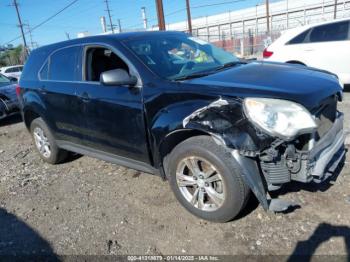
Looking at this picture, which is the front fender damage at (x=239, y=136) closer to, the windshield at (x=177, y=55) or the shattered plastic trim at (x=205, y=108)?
the shattered plastic trim at (x=205, y=108)

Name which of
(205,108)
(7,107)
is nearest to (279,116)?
(205,108)

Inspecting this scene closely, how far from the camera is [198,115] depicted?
115 inches

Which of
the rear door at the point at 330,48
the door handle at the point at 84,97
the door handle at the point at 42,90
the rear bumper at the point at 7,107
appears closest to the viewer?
the door handle at the point at 84,97

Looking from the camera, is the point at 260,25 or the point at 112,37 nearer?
the point at 112,37

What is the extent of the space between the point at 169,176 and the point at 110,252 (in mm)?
898

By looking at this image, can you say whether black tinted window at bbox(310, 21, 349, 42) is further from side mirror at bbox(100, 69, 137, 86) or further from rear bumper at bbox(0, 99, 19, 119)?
rear bumper at bbox(0, 99, 19, 119)

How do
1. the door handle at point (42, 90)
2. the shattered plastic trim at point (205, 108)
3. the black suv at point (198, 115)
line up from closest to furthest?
the black suv at point (198, 115)
the shattered plastic trim at point (205, 108)
the door handle at point (42, 90)

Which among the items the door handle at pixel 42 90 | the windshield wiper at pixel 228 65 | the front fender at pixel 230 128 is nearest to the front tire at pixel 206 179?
the front fender at pixel 230 128

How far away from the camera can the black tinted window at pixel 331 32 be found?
7457 millimetres

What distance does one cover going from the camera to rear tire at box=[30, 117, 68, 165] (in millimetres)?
5023

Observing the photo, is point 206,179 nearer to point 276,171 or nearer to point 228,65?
point 276,171

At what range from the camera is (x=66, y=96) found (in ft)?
14.0

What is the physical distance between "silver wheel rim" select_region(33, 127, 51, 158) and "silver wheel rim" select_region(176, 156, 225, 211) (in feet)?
9.03

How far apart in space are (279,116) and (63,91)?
2826mm
